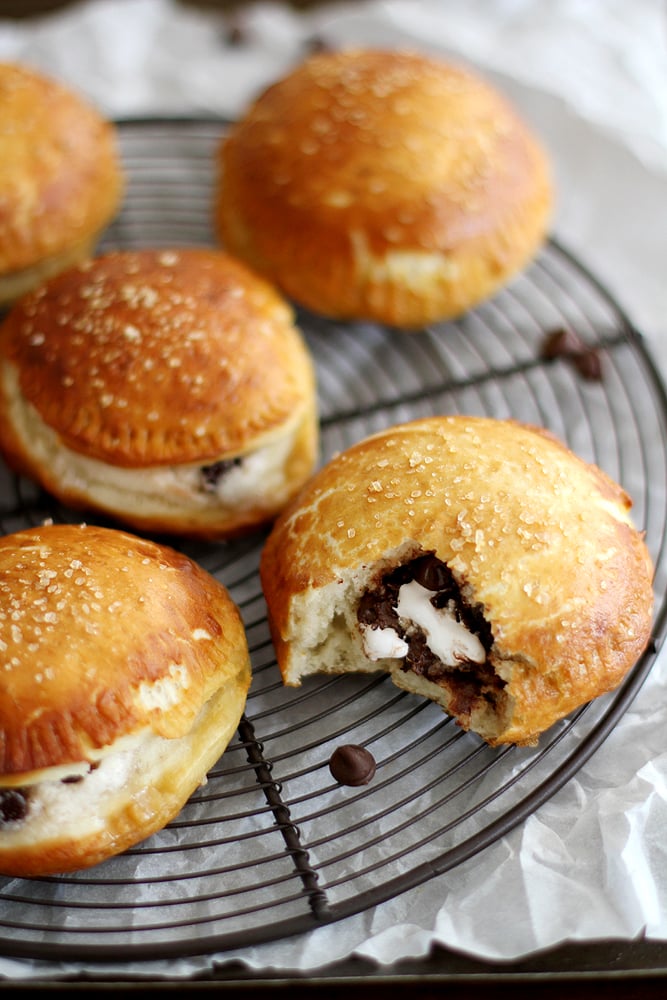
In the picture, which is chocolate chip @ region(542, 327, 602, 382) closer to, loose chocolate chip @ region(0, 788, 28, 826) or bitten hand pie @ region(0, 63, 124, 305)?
bitten hand pie @ region(0, 63, 124, 305)

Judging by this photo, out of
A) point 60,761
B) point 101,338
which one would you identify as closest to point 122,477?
point 101,338

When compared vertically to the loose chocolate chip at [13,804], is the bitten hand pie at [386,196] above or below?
above

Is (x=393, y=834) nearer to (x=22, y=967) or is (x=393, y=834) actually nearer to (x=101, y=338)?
(x=22, y=967)

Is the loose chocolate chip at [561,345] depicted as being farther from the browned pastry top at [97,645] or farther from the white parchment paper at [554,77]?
the browned pastry top at [97,645]

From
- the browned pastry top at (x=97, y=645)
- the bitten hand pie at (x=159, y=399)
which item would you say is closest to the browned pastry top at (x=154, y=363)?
the bitten hand pie at (x=159, y=399)

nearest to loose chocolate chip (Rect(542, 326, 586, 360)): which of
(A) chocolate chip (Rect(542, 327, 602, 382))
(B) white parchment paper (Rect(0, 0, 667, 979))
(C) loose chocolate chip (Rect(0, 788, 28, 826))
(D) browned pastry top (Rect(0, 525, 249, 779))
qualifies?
(A) chocolate chip (Rect(542, 327, 602, 382))

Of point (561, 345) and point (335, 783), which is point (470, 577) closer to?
point (335, 783)
